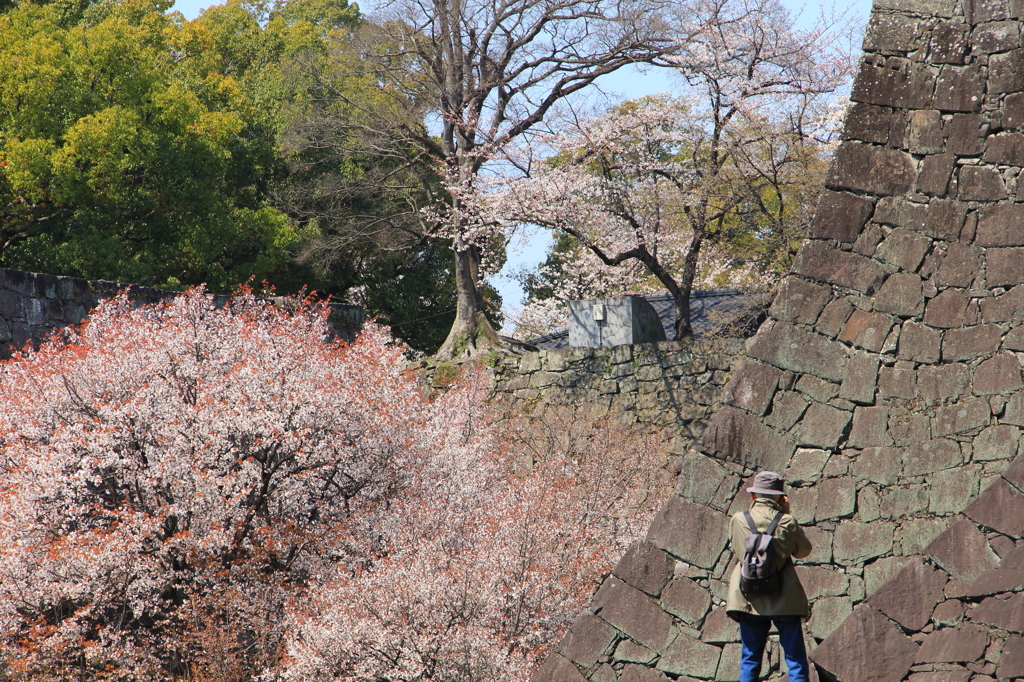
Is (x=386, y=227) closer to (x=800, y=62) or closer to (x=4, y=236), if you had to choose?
(x=4, y=236)

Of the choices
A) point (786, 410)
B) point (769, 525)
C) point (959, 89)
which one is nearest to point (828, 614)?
point (769, 525)

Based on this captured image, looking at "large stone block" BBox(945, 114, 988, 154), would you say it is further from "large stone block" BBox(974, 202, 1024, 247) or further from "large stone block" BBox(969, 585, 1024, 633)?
"large stone block" BBox(969, 585, 1024, 633)

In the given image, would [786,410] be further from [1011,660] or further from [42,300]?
[42,300]

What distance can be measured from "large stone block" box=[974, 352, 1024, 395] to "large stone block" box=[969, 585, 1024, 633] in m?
1.05

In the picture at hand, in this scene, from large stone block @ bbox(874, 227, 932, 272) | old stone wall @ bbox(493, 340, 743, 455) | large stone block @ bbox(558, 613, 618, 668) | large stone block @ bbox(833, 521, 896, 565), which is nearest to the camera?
large stone block @ bbox(833, 521, 896, 565)

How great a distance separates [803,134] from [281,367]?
904 centimetres

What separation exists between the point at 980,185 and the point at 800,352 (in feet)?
4.29

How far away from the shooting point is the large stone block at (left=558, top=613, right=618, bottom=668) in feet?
17.9

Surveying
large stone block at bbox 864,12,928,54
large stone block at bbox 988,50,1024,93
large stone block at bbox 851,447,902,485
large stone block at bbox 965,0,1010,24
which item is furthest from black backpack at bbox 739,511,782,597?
large stone block at bbox 965,0,1010,24

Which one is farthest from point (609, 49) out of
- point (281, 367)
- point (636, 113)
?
point (281, 367)

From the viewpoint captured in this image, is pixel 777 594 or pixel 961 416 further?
pixel 961 416

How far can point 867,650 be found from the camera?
183 inches

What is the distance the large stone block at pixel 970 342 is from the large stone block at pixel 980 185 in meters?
0.71

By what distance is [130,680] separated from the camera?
249 inches
